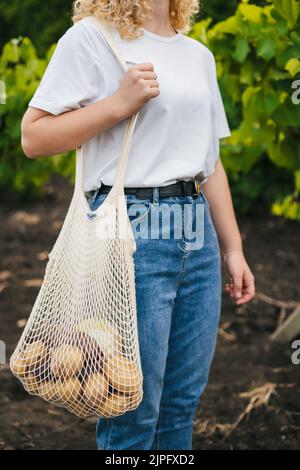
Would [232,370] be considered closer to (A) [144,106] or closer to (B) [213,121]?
(B) [213,121]

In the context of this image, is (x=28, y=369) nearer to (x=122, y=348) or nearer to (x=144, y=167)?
(x=122, y=348)

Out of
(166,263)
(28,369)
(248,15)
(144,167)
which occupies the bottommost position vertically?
(28,369)

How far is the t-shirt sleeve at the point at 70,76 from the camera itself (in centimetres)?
184

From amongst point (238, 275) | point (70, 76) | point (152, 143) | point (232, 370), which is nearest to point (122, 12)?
point (70, 76)

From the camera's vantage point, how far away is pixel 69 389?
181 cm

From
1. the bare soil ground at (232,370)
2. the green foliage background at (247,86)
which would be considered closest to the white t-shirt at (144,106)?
the green foliage background at (247,86)

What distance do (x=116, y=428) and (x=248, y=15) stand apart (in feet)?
5.79

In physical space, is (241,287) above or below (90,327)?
below

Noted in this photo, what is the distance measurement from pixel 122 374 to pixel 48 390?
0.19 metres

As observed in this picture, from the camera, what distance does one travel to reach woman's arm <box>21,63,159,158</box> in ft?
5.92

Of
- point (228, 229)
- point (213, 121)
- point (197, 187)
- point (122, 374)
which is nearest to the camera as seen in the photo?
point (122, 374)

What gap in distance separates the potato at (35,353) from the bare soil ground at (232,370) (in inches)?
50.4

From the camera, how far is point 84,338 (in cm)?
179
